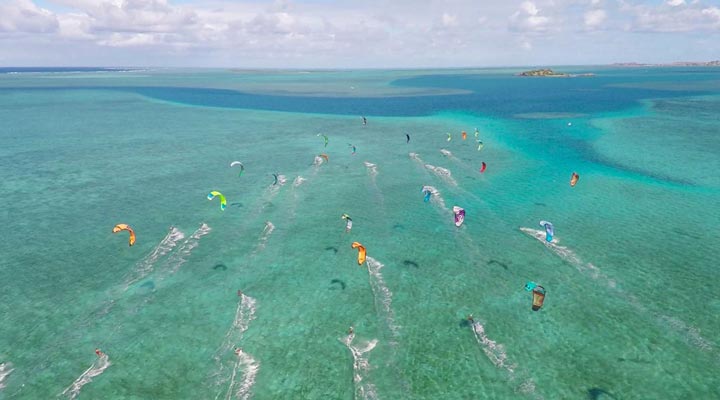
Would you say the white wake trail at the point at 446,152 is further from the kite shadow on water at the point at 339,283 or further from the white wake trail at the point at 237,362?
the white wake trail at the point at 237,362

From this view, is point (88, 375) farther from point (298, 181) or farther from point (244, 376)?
point (298, 181)

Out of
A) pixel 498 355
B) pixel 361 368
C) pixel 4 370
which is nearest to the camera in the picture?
pixel 361 368

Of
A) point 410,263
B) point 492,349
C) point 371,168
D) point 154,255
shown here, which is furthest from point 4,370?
point 371,168

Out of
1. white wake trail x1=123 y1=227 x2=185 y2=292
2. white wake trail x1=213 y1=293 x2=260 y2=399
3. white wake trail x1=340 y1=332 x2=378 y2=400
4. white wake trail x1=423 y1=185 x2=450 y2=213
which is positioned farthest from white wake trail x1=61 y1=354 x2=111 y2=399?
white wake trail x1=423 y1=185 x2=450 y2=213

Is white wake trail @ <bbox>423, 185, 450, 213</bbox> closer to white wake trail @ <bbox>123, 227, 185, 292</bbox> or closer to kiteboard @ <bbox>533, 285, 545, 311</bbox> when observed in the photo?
kiteboard @ <bbox>533, 285, 545, 311</bbox>

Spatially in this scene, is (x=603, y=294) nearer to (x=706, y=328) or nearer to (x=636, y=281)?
(x=636, y=281)
